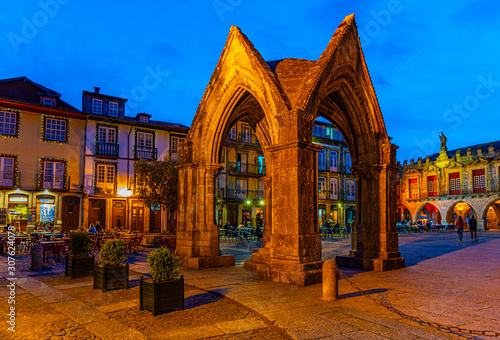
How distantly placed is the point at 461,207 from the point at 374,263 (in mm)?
44970

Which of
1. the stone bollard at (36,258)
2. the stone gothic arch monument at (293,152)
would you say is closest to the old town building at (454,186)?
the stone gothic arch monument at (293,152)

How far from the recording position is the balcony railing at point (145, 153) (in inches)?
1277

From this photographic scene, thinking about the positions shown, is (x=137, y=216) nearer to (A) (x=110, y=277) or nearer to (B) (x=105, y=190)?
(B) (x=105, y=190)

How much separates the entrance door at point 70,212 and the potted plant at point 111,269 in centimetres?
2289

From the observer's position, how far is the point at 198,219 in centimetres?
1191

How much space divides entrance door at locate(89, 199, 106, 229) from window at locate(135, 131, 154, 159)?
492 centimetres

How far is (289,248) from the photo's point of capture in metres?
8.86

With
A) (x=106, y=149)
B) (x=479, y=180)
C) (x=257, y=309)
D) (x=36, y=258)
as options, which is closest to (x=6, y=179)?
(x=106, y=149)

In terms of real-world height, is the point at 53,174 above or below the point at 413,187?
below

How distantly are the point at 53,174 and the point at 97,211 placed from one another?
168 inches

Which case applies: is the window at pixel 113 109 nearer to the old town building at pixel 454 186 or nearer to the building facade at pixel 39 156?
the building facade at pixel 39 156

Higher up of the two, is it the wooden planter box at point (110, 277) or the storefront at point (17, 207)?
the storefront at point (17, 207)

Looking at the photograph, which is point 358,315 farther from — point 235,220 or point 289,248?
point 235,220

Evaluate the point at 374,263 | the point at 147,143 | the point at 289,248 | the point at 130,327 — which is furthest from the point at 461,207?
the point at 130,327
